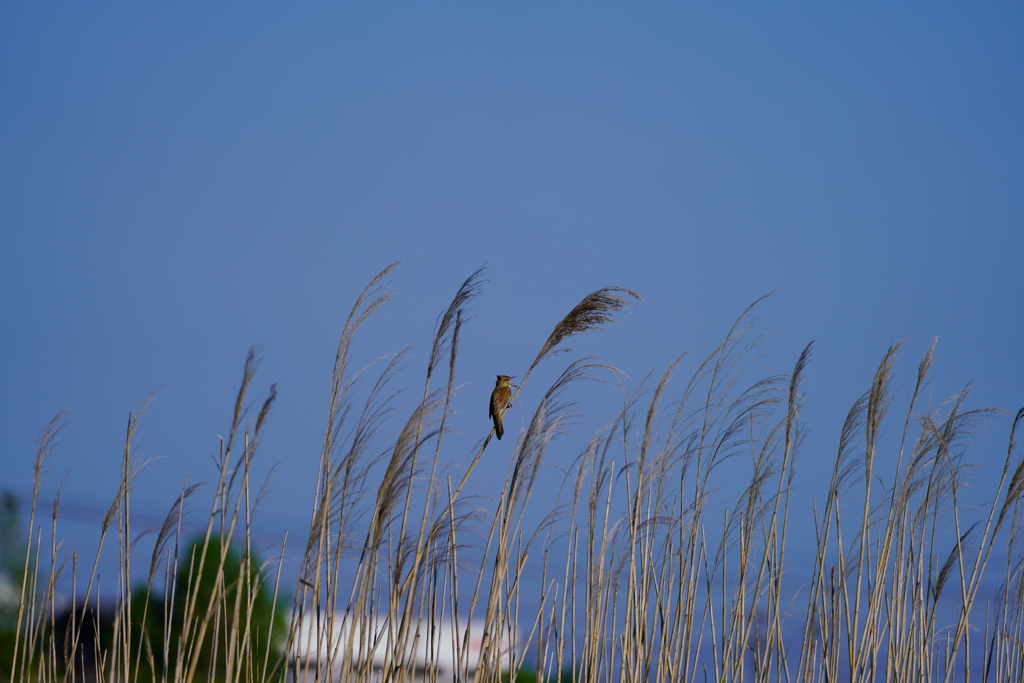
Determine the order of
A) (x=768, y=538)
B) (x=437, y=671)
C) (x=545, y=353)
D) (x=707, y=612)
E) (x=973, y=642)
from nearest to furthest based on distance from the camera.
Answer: (x=545, y=353) → (x=437, y=671) → (x=768, y=538) → (x=707, y=612) → (x=973, y=642)

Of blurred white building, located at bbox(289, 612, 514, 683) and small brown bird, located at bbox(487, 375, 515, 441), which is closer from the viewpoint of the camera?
blurred white building, located at bbox(289, 612, 514, 683)

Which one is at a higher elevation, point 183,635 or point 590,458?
point 590,458

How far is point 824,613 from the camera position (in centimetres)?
250

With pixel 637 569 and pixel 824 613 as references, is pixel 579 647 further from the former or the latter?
pixel 824 613

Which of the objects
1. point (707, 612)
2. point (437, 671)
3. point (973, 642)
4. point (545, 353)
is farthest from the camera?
point (973, 642)

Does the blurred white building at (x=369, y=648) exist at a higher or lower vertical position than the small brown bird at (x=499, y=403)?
lower

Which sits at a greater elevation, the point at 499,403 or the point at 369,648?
the point at 499,403

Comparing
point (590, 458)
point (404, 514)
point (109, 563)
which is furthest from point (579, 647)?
point (109, 563)

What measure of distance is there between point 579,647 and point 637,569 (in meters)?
0.32

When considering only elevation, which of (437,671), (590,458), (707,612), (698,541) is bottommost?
(437,671)

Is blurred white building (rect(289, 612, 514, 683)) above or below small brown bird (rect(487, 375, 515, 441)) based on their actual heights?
below

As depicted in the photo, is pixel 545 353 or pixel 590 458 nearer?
pixel 545 353

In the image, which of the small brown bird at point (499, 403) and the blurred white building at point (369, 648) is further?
the small brown bird at point (499, 403)

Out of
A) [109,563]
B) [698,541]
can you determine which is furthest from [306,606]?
[698,541]
